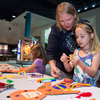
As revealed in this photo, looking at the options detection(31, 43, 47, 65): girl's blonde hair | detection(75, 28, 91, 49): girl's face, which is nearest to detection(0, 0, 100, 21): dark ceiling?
detection(31, 43, 47, 65): girl's blonde hair

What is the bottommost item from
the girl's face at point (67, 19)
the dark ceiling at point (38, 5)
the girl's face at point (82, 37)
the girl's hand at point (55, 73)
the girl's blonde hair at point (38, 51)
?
the girl's hand at point (55, 73)

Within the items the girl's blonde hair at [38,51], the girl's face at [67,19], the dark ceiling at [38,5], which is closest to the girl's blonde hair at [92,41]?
the girl's face at [67,19]

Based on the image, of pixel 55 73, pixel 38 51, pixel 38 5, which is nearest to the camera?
pixel 55 73

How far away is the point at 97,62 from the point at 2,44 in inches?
454

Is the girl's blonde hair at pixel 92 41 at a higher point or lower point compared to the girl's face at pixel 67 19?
lower

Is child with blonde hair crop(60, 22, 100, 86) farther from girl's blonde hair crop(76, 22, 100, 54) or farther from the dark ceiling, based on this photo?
the dark ceiling

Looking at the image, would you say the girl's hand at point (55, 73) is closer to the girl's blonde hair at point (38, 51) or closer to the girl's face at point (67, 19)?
the girl's face at point (67, 19)

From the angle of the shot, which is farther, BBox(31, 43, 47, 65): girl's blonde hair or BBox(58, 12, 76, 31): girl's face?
BBox(31, 43, 47, 65): girl's blonde hair

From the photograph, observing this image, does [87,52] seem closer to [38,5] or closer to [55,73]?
[55,73]

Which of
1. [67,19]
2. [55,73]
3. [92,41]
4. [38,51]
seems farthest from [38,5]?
[55,73]

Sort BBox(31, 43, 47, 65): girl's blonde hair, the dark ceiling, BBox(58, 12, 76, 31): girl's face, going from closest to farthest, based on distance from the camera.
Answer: BBox(58, 12, 76, 31): girl's face → BBox(31, 43, 47, 65): girl's blonde hair → the dark ceiling

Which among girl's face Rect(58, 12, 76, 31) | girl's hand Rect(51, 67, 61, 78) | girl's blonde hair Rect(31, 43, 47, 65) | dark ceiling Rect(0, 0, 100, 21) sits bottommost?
girl's hand Rect(51, 67, 61, 78)

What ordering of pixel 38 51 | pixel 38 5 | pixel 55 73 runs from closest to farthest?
pixel 55 73 → pixel 38 51 → pixel 38 5

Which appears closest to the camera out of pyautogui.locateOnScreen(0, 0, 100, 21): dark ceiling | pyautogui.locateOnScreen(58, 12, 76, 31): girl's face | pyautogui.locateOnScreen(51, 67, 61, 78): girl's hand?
pyautogui.locateOnScreen(51, 67, 61, 78): girl's hand
